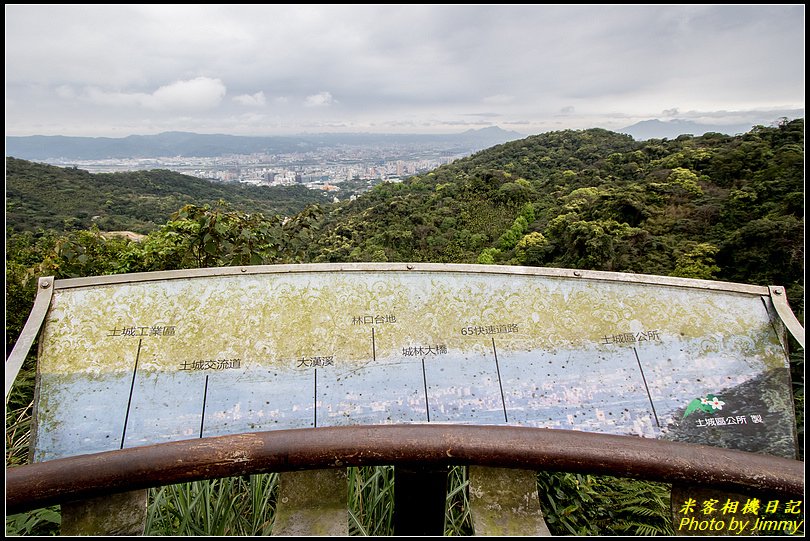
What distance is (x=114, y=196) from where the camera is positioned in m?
27.4

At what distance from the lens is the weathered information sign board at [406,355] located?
6.29 feet

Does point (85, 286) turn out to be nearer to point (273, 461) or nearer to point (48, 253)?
point (273, 461)

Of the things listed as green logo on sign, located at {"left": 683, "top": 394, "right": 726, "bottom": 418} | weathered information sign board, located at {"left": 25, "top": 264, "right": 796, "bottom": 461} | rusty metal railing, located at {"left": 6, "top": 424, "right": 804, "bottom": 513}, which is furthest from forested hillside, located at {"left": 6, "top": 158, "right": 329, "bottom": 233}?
rusty metal railing, located at {"left": 6, "top": 424, "right": 804, "bottom": 513}

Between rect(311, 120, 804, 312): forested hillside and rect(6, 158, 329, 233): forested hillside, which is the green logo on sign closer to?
rect(311, 120, 804, 312): forested hillside

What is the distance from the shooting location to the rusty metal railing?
1.11m

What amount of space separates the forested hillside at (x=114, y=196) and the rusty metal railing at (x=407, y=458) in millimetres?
14679

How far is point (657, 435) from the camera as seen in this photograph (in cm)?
188

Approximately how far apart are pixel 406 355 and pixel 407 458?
910 millimetres

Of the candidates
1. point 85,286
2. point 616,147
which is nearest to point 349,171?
point 616,147

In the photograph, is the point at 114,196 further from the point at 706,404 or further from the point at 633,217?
the point at 706,404

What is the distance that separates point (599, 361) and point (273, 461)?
1.57 metres

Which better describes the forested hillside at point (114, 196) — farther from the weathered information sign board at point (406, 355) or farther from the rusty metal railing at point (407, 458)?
the rusty metal railing at point (407, 458)

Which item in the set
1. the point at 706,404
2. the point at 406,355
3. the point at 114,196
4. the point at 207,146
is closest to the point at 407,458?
the point at 406,355

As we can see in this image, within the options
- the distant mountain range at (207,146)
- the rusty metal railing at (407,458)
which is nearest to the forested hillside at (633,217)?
the rusty metal railing at (407,458)
